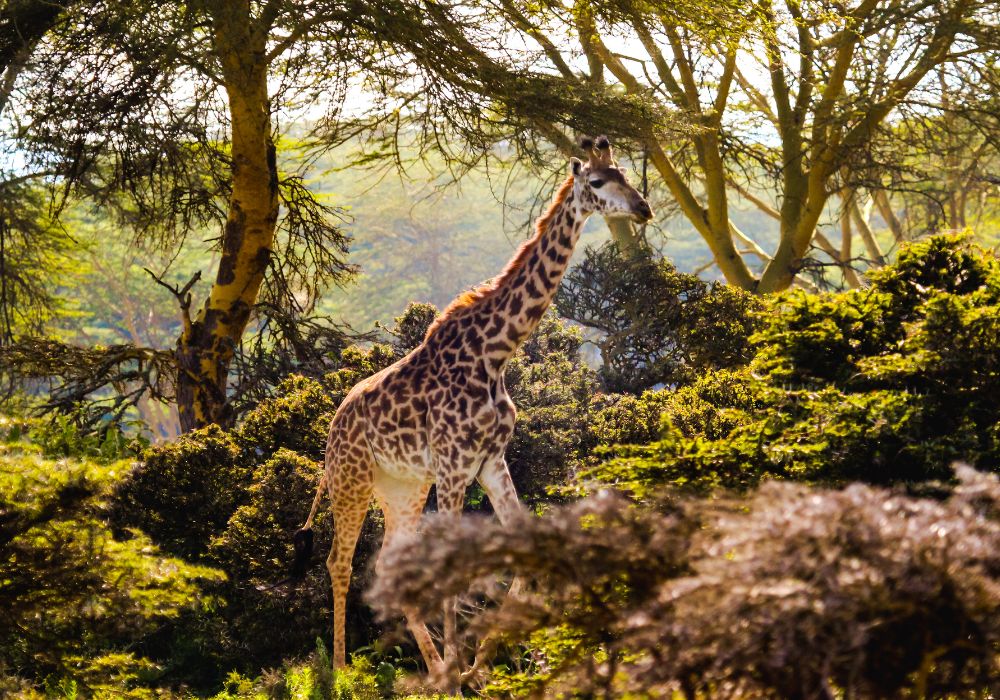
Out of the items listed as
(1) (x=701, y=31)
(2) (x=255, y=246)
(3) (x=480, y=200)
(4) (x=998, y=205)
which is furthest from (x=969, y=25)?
(3) (x=480, y=200)

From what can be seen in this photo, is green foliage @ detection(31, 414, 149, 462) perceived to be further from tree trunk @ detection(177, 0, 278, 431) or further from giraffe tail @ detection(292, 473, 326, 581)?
giraffe tail @ detection(292, 473, 326, 581)

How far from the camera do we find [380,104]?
13953 mm

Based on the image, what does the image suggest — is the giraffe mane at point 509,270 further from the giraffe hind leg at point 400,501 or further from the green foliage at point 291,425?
the green foliage at point 291,425

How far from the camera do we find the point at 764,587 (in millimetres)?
3459

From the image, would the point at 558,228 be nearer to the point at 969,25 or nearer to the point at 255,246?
the point at 255,246

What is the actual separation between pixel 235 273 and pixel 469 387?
23.1 ft

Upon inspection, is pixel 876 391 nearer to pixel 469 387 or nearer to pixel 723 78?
pixel 469 387

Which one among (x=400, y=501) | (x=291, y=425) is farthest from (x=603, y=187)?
(x=291, y=425)

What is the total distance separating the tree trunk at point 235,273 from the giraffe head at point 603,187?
6364 millimetres

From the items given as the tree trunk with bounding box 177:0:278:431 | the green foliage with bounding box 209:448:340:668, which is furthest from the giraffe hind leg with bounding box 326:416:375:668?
the tree trunk with bounding box 177:0:278:431

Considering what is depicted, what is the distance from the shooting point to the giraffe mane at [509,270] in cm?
766

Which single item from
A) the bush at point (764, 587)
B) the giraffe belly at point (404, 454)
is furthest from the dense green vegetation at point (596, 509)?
the giraffe belly at point (404, 454)

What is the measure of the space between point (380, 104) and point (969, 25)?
312 inches

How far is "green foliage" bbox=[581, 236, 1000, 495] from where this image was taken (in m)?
5.50
